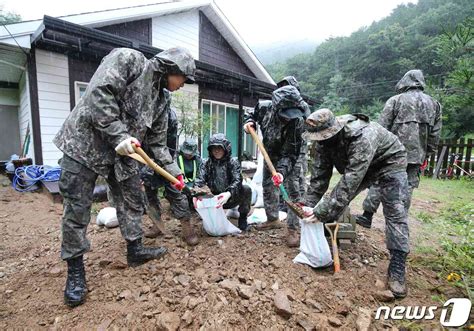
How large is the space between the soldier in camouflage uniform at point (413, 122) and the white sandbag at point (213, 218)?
191 cm

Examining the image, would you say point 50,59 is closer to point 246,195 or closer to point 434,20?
point 246,195

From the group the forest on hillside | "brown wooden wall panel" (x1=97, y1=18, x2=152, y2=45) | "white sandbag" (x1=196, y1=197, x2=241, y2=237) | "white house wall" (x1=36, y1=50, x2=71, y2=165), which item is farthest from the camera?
the forest on hillside

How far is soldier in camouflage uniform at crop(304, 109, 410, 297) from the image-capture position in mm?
1919

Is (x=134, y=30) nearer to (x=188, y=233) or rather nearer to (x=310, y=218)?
(x=188, y=233)

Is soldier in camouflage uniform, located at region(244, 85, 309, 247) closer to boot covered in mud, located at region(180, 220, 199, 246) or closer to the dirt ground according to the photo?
the dirt ground

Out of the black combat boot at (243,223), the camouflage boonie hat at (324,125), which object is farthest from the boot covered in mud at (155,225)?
the camouflage boonie hat at (324,125)

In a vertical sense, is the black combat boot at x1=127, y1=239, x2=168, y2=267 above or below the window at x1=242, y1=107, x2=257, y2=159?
below

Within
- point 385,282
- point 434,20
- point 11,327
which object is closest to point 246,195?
point 385,282

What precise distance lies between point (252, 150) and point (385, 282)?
8160mm

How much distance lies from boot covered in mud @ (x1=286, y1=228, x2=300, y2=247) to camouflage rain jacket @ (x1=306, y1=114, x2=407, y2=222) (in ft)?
2.31

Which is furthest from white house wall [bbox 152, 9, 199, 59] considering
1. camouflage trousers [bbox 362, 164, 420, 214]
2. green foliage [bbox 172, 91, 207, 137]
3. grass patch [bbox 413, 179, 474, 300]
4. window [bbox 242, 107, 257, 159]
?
grass patch [bbox 413, 179, 474, 300]

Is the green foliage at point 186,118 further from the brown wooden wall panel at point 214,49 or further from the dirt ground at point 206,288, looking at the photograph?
the dirt ground at point 206,288

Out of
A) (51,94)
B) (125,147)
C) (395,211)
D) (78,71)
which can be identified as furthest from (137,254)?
(78,71)

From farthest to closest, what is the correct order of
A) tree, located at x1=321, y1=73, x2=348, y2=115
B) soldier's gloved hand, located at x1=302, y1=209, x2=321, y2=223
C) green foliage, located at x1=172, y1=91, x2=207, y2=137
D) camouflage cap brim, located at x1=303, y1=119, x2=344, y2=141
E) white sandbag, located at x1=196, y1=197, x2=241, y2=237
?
1. tree, located at x1=321, y1=73, x2=348, y2=115
2. green foliage, located at x1=172, y1=91, x2=207, y2=137
3. white sandbag, located at x1=196, y1=197, x2=241, y2=237
4. soldier's gloved hand, located at x1=302, y1=209, x2=321, y2=223
5. camouflage cap brim, located at x1=303, y1=119, x2=344, y2=141
